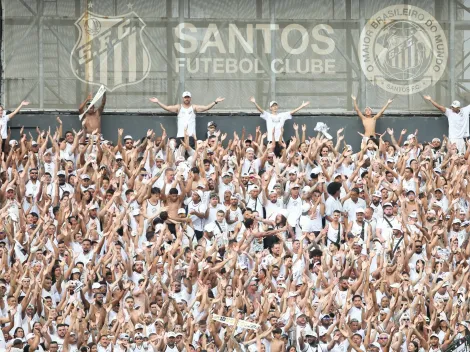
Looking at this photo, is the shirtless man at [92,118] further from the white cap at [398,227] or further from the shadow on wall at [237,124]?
the white cap at [398,227]

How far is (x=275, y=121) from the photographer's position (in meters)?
37.2

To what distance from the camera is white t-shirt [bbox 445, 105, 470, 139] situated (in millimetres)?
37600

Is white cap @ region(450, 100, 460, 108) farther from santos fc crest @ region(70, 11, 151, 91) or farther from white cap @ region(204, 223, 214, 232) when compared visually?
white cap @ region(204, 223, 214, 232)

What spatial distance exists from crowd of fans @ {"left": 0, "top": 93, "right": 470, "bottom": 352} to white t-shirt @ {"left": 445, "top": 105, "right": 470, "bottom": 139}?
48.4 inches

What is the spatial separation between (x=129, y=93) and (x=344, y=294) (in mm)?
10507

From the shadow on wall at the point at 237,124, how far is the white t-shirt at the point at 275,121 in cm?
48

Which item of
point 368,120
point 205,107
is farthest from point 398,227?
point 205,107

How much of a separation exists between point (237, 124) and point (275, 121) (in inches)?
48.4

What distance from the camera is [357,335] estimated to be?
28.5 metres

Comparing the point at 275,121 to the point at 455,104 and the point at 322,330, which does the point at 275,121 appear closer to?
the point at 455,104

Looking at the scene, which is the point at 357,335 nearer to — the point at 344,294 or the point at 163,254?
the point at 344,294

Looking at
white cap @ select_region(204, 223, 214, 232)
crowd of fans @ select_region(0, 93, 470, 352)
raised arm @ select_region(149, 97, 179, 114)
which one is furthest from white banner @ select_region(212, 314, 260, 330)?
raised arm @ select_region(149, 97, 179, 114)

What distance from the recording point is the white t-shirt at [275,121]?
37031 millimetres

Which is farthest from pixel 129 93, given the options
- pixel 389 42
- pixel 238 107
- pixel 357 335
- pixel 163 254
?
pixel 357 335
